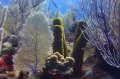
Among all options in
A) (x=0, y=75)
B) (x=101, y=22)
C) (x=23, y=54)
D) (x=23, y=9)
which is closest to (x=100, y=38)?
(x=101, y=22)

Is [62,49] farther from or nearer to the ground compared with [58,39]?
nearer to the ground

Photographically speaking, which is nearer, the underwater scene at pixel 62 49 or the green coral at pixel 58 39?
the underwater scene at pixel 62 49

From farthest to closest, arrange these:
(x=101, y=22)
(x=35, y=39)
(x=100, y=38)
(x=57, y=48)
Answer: (x=57, y=48) < (x=35, y=39) < (x=100, y=38) < (x=101, y=22)

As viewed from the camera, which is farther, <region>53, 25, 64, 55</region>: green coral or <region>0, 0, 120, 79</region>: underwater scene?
<region>53, 25, 64, 55</region>: green coral

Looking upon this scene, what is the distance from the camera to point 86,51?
278 inches

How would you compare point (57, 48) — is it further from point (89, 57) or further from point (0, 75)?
point (0, 75)

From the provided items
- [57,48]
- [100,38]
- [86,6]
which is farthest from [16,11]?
[100,38]

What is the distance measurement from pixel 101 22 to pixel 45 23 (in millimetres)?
1609

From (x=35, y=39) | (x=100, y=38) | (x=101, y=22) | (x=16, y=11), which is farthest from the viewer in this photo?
(x=16, y=11)

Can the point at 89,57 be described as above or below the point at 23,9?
below

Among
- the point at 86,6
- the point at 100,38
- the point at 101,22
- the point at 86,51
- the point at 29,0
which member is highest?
the point at 29,0

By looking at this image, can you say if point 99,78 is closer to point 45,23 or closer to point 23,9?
point 45,23

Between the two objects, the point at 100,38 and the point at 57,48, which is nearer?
the point at 100,38

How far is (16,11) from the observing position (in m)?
11.1
